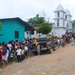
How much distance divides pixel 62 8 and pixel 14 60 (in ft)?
145

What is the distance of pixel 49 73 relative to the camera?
1320 cm

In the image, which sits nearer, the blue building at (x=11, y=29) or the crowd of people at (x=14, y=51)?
the crowd of people at (x=14, y=51)

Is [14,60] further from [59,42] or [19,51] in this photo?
[59,42]

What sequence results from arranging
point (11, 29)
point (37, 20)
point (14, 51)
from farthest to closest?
point (37, 20) → point (11, 29) → point (14, 51)

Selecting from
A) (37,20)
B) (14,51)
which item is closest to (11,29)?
(14,51)

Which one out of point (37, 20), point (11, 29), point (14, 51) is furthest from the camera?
point (37, 20)

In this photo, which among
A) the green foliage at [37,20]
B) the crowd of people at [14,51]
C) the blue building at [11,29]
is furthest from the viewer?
the green foliage at [37,20]

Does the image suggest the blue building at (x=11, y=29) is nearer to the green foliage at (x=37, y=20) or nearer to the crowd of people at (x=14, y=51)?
Result: the crowd of people at (x=14, y=51)

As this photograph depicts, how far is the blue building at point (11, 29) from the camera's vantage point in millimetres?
23094

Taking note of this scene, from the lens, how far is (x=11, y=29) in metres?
24.5

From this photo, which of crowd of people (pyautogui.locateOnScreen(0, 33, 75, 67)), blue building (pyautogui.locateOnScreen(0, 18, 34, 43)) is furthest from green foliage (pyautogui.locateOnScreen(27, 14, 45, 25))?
crowd of people (pyautogui.locateOnScreen(0, 33, 75, 67))

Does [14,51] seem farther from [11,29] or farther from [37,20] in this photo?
[37,20]

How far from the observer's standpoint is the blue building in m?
23.1

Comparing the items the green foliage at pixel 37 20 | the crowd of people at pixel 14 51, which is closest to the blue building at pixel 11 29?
the crowd of people at pixel 14 51
